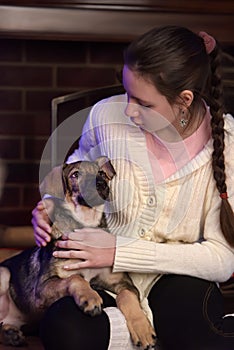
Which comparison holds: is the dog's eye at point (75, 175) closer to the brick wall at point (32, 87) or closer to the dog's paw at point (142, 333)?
the dog's paw at point (142, 333)

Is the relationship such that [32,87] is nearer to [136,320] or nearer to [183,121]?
[183,121]

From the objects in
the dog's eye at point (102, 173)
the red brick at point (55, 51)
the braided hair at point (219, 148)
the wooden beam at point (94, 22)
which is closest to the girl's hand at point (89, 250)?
the dog's eye at point (102, 173)

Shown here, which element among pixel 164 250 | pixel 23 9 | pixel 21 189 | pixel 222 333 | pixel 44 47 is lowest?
pixel 21 189

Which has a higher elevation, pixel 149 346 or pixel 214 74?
pixel 214 74

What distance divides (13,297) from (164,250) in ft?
1.48

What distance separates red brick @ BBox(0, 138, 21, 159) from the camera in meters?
2.56

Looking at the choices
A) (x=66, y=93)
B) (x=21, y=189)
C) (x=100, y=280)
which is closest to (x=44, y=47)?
(x=66, y=93)

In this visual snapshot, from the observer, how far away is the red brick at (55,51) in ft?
8.21

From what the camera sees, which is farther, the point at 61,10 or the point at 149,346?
the point at 61,10

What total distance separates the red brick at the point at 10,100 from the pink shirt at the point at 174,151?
0.95 metres

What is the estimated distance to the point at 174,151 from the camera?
169 centimetres

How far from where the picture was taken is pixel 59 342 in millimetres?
1496

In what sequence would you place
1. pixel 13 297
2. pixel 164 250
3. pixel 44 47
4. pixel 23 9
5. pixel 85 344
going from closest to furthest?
pixel 85 344 → pixel 164 250 → pixel 13 297 → pixel 23 9 → pixel 44 47

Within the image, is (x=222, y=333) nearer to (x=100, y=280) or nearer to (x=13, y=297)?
(x=100, y=280)
